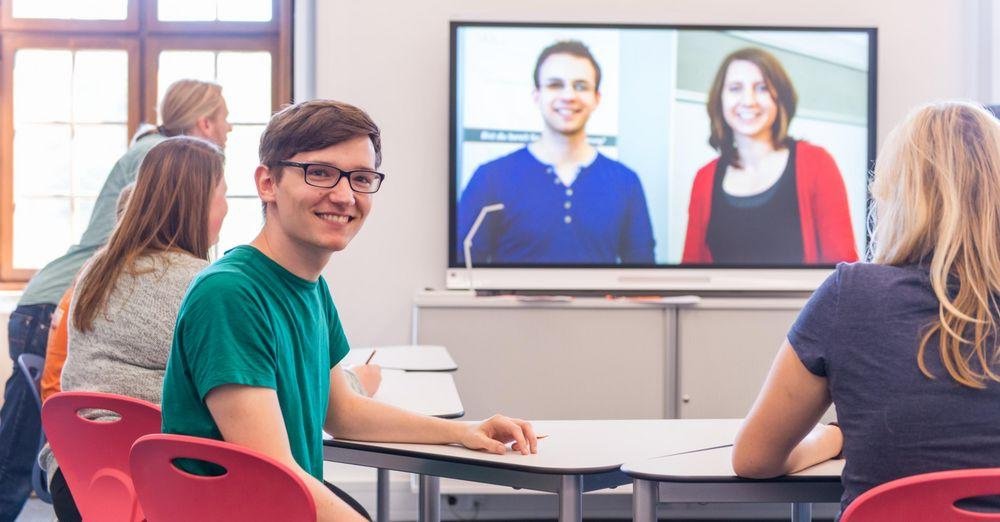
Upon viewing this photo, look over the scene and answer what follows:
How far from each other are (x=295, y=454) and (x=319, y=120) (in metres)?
0.52

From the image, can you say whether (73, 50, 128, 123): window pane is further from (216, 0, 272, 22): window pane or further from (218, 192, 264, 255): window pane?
(218, 192, 264, 255): window pane

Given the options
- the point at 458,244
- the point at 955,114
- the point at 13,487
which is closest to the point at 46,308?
the point at 13,487

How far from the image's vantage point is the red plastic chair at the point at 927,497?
148cm

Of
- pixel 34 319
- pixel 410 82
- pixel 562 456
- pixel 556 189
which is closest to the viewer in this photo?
pixel 562 456

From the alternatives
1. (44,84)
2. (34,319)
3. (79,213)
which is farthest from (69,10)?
(34,319)

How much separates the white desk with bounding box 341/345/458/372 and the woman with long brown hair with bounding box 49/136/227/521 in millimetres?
897

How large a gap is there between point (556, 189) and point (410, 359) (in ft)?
4.06

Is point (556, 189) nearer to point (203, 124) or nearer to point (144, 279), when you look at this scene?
point (203, 124)

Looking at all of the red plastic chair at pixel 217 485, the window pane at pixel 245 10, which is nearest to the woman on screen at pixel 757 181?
the window pane at pixel 245 10

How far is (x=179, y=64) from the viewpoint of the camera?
484 cm

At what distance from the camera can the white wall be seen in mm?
4523

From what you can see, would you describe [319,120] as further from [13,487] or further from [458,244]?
[458,244]

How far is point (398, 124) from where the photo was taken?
14.9 feet

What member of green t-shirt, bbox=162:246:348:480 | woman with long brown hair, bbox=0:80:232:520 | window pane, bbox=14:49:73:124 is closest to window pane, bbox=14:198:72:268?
window pane, bbox=14:49:73:124
